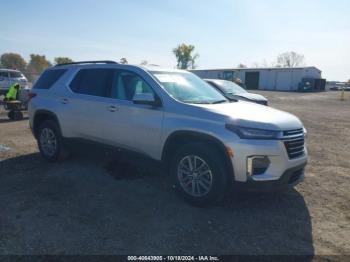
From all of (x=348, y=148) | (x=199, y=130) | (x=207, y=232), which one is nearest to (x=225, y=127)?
(x=199, y=130)

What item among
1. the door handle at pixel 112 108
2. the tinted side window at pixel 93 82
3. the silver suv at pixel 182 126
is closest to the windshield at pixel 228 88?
the silver suv at pixel 182 126

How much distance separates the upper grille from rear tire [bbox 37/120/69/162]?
13.5 feet

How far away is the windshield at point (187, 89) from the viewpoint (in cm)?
465

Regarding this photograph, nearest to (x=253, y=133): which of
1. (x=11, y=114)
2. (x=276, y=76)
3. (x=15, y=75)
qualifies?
(x=11, y=114)

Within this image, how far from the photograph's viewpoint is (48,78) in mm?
6305

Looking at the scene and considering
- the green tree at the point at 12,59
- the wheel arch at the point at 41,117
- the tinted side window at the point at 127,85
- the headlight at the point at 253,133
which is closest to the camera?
the headlight at the point at 253,133

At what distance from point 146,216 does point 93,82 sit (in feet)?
8.81

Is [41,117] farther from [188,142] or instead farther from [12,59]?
[12,59]

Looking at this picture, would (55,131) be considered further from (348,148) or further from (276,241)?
(348,148)

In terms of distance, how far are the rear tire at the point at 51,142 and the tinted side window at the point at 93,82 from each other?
3.14ft

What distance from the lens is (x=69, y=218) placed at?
3898 mm

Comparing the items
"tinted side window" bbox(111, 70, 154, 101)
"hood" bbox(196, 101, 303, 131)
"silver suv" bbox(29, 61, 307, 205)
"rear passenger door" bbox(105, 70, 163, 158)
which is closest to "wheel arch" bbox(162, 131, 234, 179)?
"silver suv" bbox(29, 61, 307, 205)

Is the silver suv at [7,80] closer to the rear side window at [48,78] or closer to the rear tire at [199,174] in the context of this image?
the rear side window at [48,78]

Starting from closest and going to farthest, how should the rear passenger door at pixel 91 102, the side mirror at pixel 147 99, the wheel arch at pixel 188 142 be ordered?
the wheel arch at pixel 188 142
the side mirror at pixel 147 99
the rear passenger door at pixel 91 102
